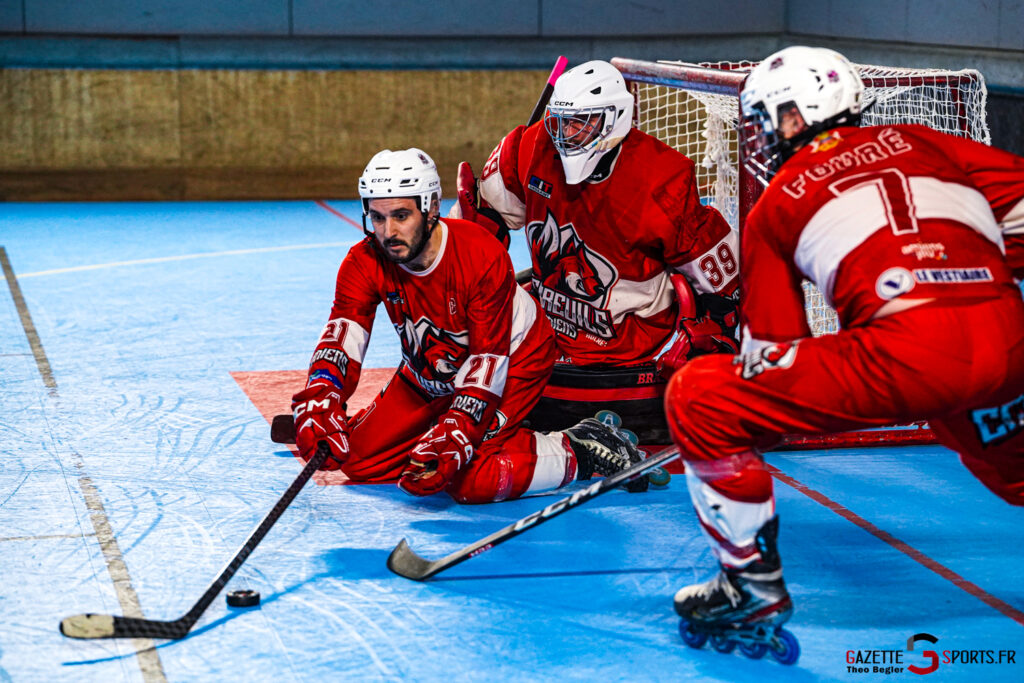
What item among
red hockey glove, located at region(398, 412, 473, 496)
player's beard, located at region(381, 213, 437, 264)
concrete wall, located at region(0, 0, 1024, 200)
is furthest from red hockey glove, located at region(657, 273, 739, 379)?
concrete wall, located at region(0, 0, 1024, 200)

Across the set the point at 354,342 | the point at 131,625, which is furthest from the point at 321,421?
the point at 131,625

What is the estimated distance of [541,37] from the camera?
43.2 ft

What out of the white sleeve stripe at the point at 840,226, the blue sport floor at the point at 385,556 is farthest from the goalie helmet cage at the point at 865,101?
the white sleeve stripe at the point at 840,226

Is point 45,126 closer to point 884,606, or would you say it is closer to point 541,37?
point 541,37

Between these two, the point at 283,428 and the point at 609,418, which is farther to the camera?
the point at 609,418

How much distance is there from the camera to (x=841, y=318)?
11.2ft

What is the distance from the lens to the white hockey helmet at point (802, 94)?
3.44 m

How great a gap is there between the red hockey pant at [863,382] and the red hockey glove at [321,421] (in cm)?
142

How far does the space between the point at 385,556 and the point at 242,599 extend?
572 mm

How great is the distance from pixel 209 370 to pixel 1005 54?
23.9ft

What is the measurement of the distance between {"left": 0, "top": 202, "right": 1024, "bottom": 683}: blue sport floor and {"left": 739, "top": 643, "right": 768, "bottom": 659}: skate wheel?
0.10 ft

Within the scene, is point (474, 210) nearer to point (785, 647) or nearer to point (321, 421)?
point (321, 421)

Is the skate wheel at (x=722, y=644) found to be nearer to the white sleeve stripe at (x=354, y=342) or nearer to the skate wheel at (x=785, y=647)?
the skate wheel at (x=785, y=647)

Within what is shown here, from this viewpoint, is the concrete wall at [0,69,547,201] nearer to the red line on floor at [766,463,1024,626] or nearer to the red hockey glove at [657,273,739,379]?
the red hockey glove at [657,273,739,379]
